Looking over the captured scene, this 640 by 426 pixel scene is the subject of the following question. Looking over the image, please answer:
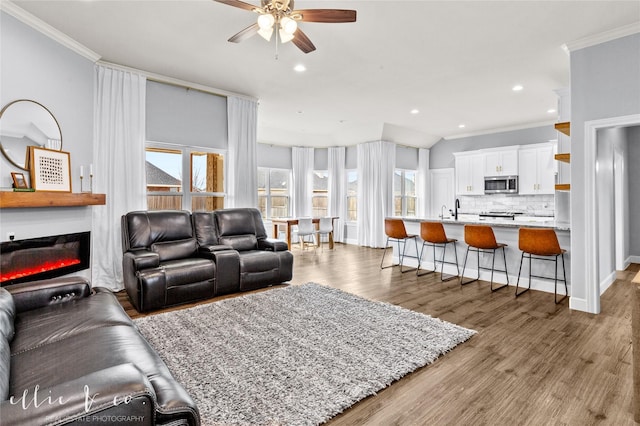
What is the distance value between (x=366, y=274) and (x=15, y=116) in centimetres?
482

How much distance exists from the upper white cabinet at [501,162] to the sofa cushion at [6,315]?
881 centimetres

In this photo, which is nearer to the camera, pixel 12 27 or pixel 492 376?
pixel 492 376

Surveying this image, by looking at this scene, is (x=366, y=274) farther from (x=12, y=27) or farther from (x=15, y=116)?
(x=12, y=27)

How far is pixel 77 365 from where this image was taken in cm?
150

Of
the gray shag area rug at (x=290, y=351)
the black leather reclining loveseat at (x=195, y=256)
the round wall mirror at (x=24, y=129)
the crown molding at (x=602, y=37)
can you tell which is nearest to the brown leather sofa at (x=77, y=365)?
the gray shag area rug at (x=290, y=351)

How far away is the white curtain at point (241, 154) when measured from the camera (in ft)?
18.5

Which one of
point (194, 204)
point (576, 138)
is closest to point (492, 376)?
point (576, 138)

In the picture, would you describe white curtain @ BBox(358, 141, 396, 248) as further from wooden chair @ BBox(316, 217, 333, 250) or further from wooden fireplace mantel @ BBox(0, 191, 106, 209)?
wooden fireplace mantel @ BBox(0, 191, 106, 209)

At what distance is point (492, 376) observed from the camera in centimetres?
231

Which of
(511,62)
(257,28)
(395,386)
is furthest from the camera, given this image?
(511,62)

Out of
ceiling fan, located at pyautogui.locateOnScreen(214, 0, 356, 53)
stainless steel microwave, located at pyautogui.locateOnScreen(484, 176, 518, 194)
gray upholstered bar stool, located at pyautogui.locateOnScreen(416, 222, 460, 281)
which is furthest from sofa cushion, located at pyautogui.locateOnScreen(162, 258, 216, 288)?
stainless steel microwave, located at pyautogui.locateOnScreen(484, 176, 518, 194)

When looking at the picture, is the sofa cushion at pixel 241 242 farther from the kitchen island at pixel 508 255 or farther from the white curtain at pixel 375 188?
the white curtain at pixel 375 188

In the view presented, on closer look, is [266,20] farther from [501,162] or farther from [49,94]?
[501,162]

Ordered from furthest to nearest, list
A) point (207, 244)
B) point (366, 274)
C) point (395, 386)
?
point (366, 274)
point (207, 244)
point (395, 386)
